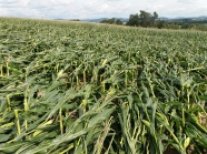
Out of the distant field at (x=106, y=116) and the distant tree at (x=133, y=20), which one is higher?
the distant field at (x=106, y=116)

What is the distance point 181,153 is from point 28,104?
3.63ft

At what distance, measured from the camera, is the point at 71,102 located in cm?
250

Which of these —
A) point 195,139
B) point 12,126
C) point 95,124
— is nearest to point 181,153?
point 195,139

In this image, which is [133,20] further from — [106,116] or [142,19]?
[106,116]

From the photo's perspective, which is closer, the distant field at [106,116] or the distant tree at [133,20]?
the distant field at [106,116]

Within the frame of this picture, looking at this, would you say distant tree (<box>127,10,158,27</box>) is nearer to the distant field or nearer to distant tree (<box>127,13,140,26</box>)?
distant tree (<box>127,13,140,26</box>)

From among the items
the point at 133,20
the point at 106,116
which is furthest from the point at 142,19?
the point at 106,116

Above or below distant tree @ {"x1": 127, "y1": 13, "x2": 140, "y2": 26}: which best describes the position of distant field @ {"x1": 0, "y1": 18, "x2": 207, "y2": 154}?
above

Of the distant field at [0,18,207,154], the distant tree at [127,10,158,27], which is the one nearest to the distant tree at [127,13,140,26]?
the distant tree at [127,10,158,27]

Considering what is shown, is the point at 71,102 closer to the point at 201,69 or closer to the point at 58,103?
the point at 58,103

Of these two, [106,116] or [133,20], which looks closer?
[106,116]

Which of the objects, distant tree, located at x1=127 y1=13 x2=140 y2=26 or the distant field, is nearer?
the distant field

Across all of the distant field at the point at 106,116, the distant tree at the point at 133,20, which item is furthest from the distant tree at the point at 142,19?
the distant field at the point at 106,116

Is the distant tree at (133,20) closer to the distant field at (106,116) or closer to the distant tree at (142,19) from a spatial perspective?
the distant tree at (142,19)
